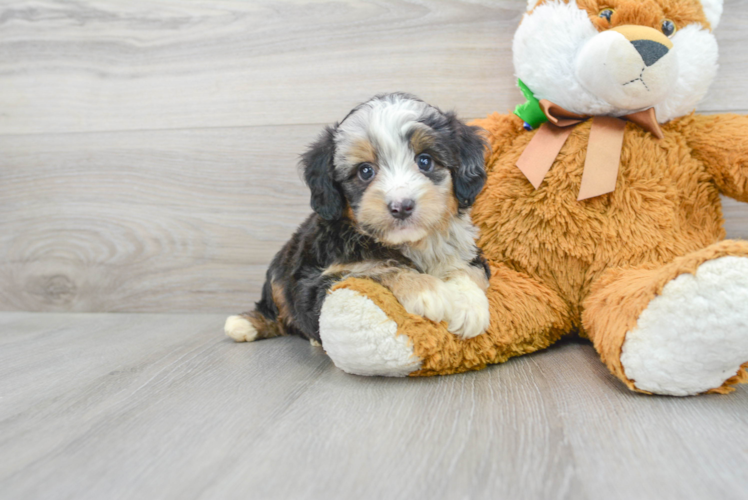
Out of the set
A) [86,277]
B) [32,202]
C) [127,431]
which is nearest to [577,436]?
[127,431]

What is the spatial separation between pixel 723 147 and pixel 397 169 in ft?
3.07

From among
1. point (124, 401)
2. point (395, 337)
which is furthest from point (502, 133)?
point (124, 401)

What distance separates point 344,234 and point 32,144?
1.74 m

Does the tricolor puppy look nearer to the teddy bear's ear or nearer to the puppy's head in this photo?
the puppy's head

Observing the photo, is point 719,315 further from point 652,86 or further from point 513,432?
point 652,86

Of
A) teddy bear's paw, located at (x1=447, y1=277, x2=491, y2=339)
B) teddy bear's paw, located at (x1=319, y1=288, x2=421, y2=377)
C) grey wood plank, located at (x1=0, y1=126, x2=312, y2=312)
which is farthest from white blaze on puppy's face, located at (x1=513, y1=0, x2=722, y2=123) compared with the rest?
grey wood plank, located at (x1=0, y1=126, x2=312, y2=312)

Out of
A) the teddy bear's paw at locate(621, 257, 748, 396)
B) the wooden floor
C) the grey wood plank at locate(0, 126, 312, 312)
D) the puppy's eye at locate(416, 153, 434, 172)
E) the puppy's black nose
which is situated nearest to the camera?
the wooden floor

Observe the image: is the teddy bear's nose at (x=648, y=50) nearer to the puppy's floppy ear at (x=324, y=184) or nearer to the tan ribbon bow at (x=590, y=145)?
the tan ribbon bow at (x=590, y=145)

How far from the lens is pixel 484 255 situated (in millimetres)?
1675

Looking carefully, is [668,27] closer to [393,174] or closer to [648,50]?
[648,50]

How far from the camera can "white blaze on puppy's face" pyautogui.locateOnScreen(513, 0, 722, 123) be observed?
143 cm

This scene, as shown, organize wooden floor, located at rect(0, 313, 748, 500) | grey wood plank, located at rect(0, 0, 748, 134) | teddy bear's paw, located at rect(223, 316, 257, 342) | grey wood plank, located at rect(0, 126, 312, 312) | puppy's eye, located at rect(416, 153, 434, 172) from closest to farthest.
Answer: wooden floor, located at rect(0, 313, 748, 500)
puppy's eye, located at rect(416, 153, 434, 172)
teddy bear's paw, located at rect(223, 316, 257, 342)
grey wood plank, located at rect(0, 0, 748, 134)
grey wood plank, located at rect(0, 126, 312, 312)

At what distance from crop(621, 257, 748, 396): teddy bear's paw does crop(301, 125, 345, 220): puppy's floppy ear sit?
76 centimetres

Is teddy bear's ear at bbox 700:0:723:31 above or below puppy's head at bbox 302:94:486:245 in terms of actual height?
above
